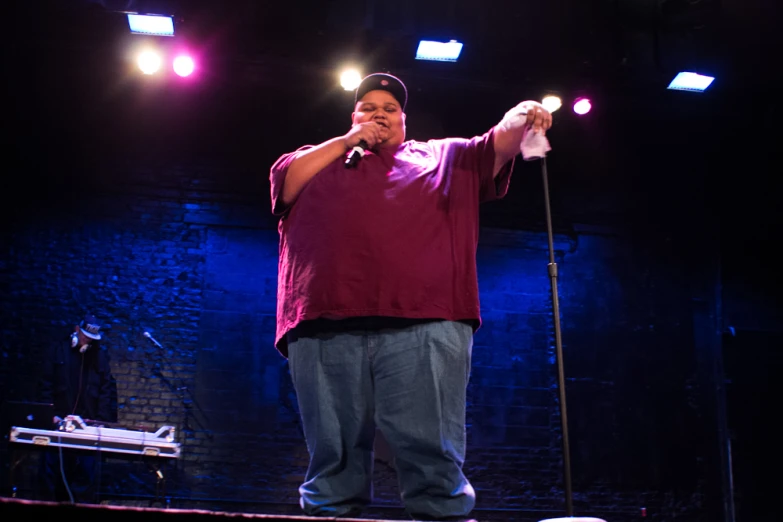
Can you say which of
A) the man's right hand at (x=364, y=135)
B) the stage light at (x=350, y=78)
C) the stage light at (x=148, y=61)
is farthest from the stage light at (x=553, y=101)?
the man's right hand at (x=364, y=135)

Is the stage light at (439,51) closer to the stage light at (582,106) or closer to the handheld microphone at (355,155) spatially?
the stage light at (582,106)

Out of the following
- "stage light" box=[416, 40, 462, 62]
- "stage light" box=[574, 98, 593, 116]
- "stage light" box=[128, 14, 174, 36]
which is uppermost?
"stage light" box=[128, 14, 174, 36]

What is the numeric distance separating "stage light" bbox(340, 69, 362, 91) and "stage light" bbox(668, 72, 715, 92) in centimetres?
305

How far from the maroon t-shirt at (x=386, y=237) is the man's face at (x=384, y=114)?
8 cm

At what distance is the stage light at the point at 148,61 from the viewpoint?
6.02 m

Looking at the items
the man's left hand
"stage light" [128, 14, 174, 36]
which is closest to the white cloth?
the man's left hand

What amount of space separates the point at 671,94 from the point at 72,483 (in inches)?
266

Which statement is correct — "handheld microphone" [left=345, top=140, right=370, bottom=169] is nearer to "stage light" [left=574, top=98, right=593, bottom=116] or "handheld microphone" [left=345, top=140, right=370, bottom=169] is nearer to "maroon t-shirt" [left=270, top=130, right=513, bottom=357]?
"maroon t-shirt" [left=270, top=130, right=513, bottom=357]

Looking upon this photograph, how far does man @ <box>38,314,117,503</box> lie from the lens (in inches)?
221

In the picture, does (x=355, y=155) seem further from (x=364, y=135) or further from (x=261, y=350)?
(x=261, y=350)

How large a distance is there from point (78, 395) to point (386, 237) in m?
4.85

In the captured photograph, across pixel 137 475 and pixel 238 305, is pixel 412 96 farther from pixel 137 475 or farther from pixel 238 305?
pixel 137 475

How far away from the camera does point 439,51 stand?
602 cm

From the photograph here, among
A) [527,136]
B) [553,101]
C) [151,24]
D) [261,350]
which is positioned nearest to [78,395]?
[261,350]
